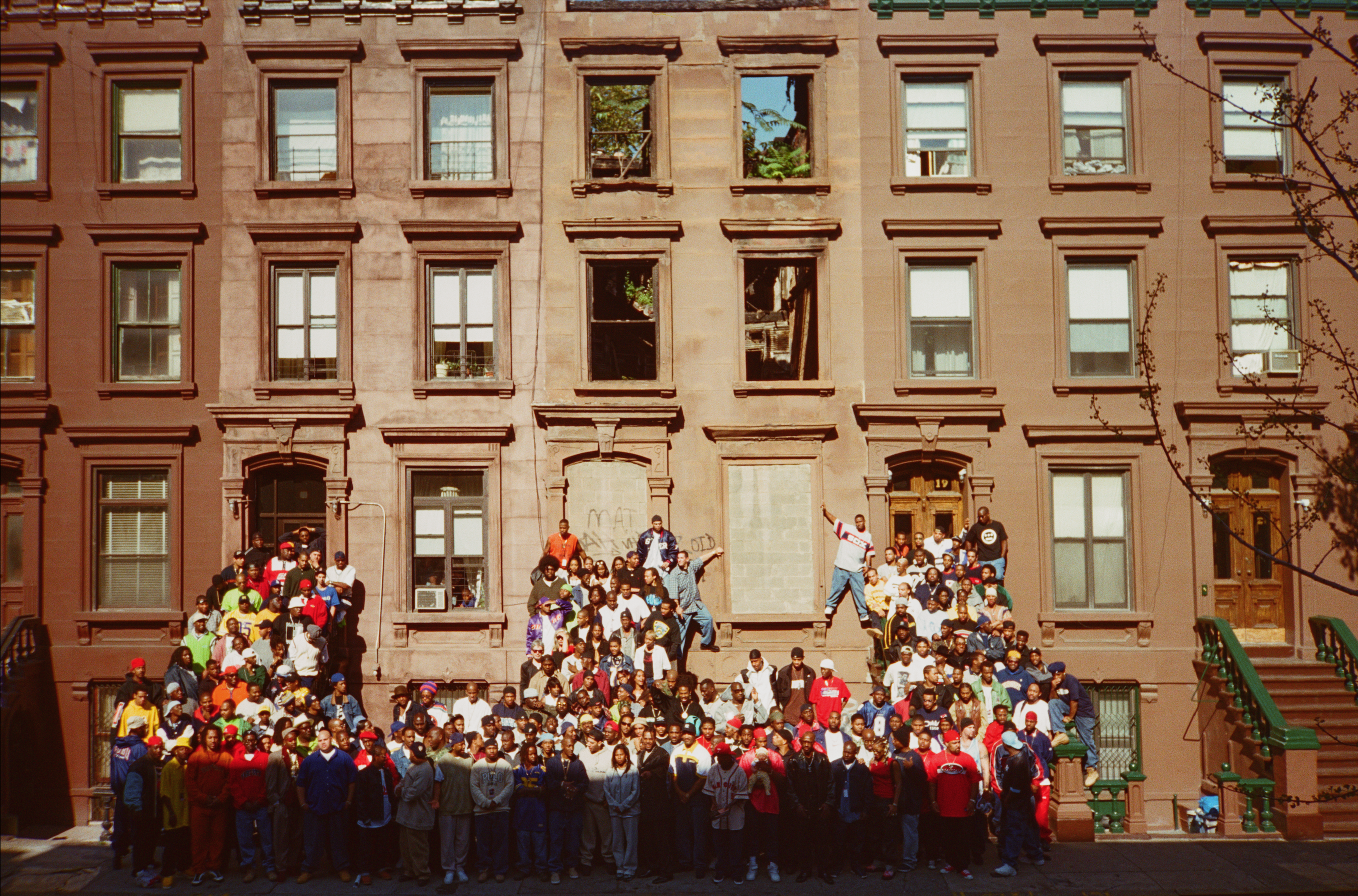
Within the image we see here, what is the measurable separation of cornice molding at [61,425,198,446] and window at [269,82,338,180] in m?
5.23

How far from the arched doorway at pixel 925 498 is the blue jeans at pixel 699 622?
3.88 m

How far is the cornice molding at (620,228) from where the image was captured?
21297 millimetres

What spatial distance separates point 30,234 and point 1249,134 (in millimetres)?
23226

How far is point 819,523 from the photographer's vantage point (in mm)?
21109

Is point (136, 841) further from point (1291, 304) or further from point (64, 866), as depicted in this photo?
point (1291, 304)

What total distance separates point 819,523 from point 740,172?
677 cm

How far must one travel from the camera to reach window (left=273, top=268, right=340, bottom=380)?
70.8 feet

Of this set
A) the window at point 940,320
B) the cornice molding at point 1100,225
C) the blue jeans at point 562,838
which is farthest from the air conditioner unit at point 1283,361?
the blue jeans at point 562,838

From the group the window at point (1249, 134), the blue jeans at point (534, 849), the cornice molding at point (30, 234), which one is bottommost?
the blue jeans at point (534, 849)

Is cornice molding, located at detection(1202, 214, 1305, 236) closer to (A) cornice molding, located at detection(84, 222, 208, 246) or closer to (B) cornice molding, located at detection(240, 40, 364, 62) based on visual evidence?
(B) cornice molding, located at detection(240, 40, 364, 62)

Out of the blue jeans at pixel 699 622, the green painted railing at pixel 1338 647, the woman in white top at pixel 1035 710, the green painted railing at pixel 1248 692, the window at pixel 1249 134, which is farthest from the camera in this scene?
the window at pixel 1249 134

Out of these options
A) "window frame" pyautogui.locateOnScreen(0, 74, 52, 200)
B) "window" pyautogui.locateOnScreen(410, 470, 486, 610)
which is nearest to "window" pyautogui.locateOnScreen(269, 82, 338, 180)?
"window frame" pyautogui.locateOnScreen(0, 74, 52, 200)

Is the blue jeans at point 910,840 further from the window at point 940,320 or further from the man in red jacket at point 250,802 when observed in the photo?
the window at point 940,320

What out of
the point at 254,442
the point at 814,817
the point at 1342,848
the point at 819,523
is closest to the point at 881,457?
the point at 819,523
